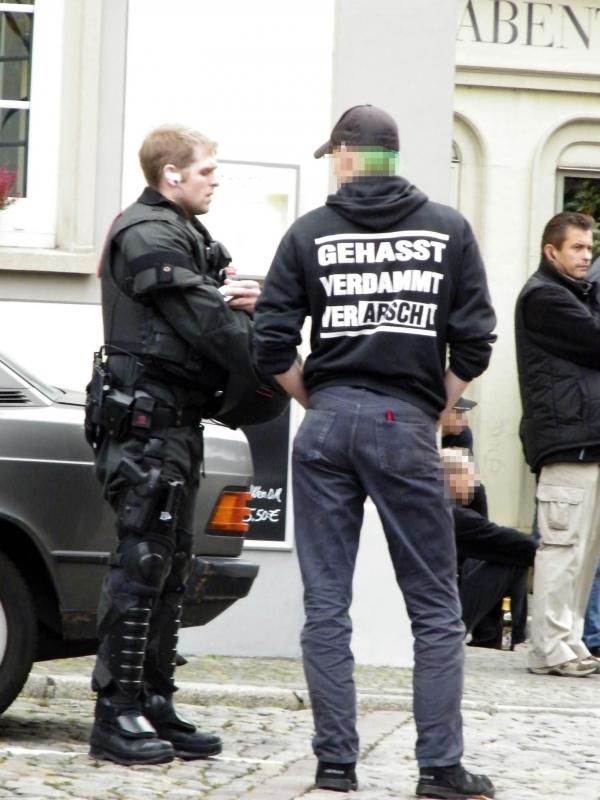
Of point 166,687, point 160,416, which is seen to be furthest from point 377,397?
point 166,687

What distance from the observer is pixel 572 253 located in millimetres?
8516

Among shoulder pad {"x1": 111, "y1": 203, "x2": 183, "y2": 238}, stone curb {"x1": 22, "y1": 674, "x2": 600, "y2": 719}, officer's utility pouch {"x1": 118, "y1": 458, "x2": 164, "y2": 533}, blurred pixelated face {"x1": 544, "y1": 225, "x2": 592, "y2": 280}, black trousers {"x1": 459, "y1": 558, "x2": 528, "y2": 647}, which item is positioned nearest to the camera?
officer's utility pouch {"x1": 118, "y1": 458, "x2": 164, "y2": 533}

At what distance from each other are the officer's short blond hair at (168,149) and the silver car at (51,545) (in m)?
0.91

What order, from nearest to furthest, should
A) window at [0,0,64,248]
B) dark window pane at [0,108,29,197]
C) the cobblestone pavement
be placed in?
the cobblestone pavement, window at [0,0,64,248], dark window pane at [0,108,29,197]

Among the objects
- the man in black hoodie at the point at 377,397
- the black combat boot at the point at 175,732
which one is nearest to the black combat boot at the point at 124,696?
the black combat boot at the point at 175,732

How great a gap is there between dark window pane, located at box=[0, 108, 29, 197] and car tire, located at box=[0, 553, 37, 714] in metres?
3.30

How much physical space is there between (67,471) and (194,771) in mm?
1122

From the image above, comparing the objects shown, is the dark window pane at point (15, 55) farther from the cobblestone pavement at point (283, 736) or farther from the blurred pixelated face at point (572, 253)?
the cobblestone pavement at point (283, 736)

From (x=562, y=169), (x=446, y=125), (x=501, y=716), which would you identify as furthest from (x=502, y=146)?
(x=501, y=716)

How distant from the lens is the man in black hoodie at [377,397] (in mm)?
5059

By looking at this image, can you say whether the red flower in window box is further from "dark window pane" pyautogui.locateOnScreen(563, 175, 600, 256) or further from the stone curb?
"dark window pane" pyautogui.locateOnScreen(563, 175, 600, 256)

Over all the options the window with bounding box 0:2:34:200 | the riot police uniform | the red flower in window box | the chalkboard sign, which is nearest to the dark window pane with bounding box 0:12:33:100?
the window with bounding box 0:2:34:200

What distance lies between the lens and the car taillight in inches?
249

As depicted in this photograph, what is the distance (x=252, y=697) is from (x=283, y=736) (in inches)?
33.5
